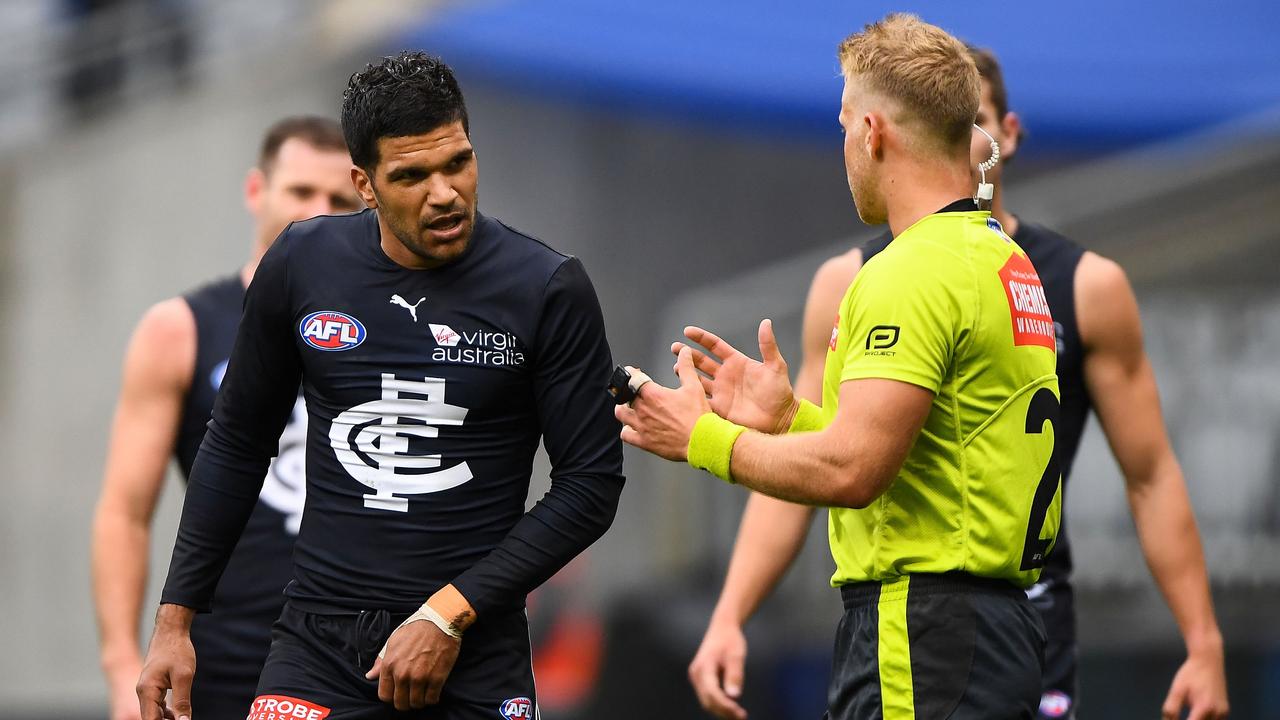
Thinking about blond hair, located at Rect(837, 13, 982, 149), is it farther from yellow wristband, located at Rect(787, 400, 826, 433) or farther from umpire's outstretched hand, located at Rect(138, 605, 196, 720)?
umpire's outstretched hand, located at Rect(138, 605, 196, 720)

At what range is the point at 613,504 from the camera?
4.11 meters

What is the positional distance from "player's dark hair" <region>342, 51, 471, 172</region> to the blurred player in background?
55.0 inches

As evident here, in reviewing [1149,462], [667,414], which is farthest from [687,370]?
[1149,462]

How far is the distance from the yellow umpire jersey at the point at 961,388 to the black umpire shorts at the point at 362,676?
87cm

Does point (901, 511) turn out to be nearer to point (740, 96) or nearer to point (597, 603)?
point (597, 603)

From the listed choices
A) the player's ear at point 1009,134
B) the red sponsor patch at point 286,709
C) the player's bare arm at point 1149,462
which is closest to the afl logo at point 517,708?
the red sponsor patch at point 286,709

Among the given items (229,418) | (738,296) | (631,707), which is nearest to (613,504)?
(229,418)

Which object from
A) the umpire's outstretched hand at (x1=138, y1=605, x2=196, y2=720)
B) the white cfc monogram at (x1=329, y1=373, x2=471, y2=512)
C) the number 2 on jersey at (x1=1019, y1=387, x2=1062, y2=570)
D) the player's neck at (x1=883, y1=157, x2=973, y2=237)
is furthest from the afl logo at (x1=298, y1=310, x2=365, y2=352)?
the number 2 on jersey at (x1=1019, y1=387, x2=1062, y2=570)

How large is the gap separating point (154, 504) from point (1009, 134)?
2.85 m

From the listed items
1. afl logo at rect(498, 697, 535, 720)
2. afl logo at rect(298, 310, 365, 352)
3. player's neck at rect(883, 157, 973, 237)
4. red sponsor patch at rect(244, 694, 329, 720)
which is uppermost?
player's neck at rect(883, 157, 973, 237)

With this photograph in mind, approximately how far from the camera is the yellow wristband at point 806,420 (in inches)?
154

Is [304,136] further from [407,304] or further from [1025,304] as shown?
[1025,304]

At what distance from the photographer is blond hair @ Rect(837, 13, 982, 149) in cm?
374

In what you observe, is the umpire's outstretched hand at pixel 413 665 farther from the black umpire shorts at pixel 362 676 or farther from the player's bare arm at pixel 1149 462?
the player's bare arm at pixel 1149 462
